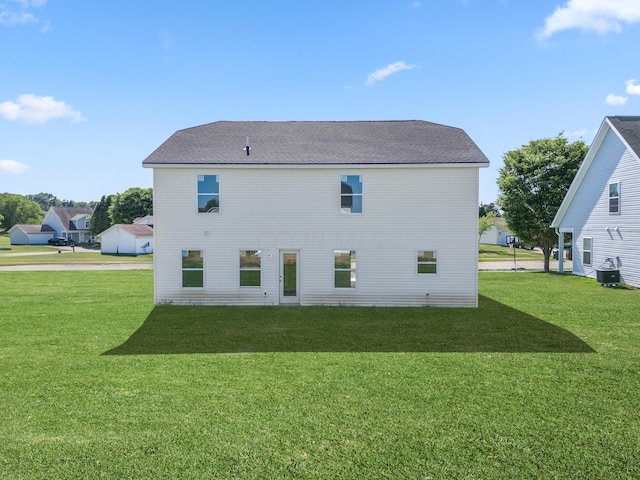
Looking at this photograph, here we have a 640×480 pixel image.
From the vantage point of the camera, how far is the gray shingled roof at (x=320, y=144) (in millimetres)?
16406

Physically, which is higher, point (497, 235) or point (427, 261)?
point (497, 235)

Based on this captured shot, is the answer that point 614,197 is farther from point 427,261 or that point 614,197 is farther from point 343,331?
point 343,331

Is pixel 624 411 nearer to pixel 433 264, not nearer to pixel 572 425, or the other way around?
pixel 572 425

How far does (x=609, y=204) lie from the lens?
2255cm

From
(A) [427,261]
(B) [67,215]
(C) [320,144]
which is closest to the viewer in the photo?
(A) [427,261]

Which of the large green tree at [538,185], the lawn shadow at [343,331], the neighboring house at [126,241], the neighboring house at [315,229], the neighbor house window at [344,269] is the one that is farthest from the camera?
the neighboring house at [126,241]

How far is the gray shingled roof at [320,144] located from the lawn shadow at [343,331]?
18.1 feet

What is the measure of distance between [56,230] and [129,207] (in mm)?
15850

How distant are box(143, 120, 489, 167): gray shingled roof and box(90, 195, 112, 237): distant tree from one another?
70900 mm

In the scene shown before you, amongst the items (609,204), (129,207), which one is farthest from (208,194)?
(129,207)

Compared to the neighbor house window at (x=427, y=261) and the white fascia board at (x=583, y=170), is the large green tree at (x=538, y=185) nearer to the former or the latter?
the white fascia board at (x=583, y=170)

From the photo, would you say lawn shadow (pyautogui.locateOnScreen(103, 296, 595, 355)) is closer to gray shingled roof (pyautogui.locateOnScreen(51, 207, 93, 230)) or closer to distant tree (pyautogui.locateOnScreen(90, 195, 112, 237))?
distant tree (pyautogui.locateOnScreen(90, 195, 112, 237))

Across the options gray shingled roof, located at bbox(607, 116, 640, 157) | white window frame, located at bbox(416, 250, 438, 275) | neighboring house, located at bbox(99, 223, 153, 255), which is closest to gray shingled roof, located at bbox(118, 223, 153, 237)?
neighboring house, located at bbox(99, 223, 153, 255)

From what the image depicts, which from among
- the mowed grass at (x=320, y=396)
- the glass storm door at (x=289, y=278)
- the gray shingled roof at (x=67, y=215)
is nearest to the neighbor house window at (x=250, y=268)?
the glass storm door at (x=289, y=278)
